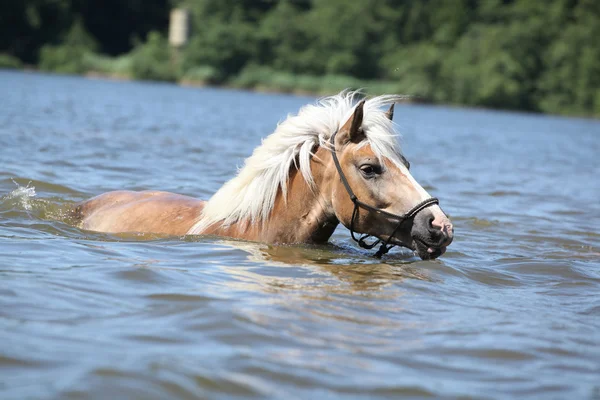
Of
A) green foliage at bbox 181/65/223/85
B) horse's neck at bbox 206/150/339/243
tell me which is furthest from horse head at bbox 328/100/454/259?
green foliage at bbox 181/65/223/85

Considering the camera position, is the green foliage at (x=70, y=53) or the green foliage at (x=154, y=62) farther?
the green foliage at (x=70, y=53)

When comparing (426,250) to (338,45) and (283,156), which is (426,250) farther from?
(338,45)

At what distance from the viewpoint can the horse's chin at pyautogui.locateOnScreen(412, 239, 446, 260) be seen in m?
6.11

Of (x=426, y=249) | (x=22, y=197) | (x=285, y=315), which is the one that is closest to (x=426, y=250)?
(x=426, y=249)

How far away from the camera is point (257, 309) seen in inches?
194

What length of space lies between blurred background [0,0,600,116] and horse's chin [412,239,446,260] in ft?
226

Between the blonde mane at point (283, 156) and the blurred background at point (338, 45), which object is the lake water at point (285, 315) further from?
the blurred background at point (338, 45)

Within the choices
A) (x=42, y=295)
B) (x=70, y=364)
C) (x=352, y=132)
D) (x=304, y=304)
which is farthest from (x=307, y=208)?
(x=70, y=364)

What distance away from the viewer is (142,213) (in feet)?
24.2

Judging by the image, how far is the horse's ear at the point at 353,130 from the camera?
6.24 m

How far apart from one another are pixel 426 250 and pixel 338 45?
99.7 meters

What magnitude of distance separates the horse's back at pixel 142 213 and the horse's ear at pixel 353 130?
1533 millimetres

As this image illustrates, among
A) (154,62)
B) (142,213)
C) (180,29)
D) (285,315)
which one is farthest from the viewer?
(180,29)

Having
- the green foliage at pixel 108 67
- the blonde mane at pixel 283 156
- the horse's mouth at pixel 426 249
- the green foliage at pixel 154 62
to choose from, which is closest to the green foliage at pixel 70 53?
the green foliage at pixel 108 67
